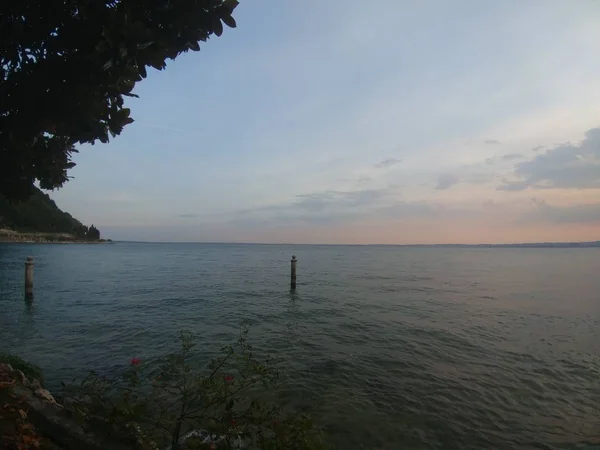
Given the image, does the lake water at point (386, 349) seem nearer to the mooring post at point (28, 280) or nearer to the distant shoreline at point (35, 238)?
the mooring post at point (28, 280)

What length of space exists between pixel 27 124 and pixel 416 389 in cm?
1022

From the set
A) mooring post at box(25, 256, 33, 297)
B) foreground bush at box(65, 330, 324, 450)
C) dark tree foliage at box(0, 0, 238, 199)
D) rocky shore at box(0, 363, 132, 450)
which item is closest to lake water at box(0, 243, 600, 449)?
mooring post at box(25, 256, 33, 297)

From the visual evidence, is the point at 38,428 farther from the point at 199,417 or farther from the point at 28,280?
the point at 28,280

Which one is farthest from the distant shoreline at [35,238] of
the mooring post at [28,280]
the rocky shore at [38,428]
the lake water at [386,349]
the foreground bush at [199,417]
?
the rocky shore at [38,428]

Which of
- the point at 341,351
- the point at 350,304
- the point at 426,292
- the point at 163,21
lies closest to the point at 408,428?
the point at 341,351

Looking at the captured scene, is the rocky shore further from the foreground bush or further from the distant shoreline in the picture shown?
the distant shoreline

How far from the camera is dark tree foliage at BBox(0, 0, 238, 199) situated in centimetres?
390

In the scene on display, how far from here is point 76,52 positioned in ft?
13.5

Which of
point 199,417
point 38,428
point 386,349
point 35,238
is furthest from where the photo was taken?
point 35,238

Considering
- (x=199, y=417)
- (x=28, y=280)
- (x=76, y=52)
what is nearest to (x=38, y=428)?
(x=199, y=417)

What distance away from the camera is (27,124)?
428 centimetres

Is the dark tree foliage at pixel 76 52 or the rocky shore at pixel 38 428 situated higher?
the dark tree foliage at pixel 76 52

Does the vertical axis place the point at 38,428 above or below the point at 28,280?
above

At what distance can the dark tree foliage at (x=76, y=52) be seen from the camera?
12.8ft
